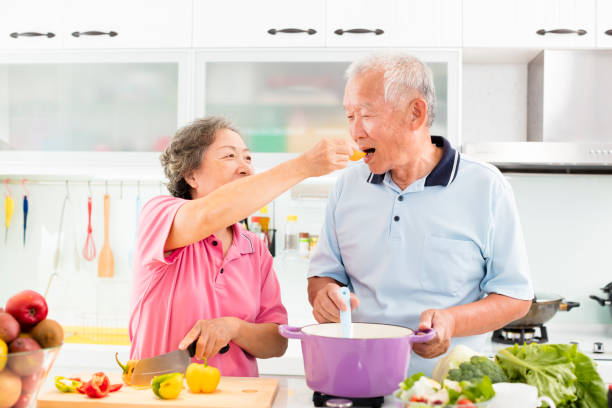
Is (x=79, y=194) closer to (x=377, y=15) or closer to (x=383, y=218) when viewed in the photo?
(x=377, y=15)

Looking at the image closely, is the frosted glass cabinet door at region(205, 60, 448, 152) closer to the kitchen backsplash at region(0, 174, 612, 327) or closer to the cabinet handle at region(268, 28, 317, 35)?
the cabinet handle at region(268, 28, 317, 35)

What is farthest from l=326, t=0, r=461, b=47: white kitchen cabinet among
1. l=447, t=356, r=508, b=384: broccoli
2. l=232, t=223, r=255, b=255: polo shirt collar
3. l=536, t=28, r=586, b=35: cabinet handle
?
l=447, t=356, r=508, b=384: broccoli

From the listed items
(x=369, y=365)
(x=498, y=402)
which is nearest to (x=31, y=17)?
(x=369, y=365)

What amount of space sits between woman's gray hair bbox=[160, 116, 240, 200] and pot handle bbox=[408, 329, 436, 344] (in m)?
0.80

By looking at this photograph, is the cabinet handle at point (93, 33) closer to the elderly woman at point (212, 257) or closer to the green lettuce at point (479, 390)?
the elderly woman at point (212, 257)

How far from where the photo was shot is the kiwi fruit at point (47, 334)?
101 centimetres

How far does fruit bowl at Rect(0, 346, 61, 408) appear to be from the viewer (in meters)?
0.97

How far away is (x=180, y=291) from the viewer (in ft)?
5.12

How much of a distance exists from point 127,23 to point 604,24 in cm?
222

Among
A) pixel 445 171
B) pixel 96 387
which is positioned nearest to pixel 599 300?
pixel 445 171

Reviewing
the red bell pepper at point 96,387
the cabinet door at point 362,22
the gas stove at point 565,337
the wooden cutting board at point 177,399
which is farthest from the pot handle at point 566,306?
the red bell pepper at point 96,387

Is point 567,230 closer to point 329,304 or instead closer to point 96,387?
point 329,304

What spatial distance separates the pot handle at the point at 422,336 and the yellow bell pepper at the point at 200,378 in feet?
1.33

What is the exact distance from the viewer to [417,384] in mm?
987
